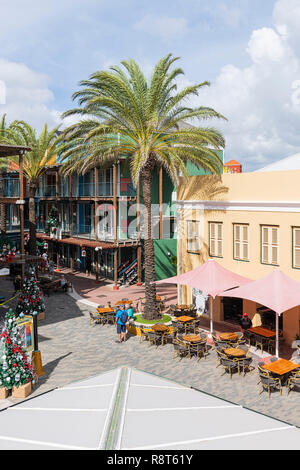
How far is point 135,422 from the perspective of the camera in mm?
6059

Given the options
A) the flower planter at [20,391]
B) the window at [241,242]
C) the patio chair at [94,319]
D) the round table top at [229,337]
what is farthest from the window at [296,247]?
the flower planter at [20,391]

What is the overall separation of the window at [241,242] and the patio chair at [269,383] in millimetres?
6998

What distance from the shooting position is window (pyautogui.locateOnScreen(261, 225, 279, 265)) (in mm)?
17391

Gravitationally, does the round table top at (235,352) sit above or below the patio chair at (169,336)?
above

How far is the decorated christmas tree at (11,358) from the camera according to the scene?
12.0 meters

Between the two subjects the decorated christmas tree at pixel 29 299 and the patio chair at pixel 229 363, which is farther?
the decorated christmas tree at pixel 29 299

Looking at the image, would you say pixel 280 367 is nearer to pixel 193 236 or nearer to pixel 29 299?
pixel 193 236

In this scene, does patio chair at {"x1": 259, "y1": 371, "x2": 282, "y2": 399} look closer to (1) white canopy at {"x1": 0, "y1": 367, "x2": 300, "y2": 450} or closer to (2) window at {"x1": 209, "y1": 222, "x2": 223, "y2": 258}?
(1) white canopy at {"x1": 0, "y1": 367, "x2": 300, "y2": 450}

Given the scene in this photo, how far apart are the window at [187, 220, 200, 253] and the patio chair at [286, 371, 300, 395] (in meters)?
9.48

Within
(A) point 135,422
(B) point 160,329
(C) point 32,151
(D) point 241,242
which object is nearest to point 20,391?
(B) point 160,329

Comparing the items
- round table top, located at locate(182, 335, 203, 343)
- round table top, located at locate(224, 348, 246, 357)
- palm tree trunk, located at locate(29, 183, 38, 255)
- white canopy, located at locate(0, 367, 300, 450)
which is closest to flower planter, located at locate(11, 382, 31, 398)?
white canopy, located at locate(0, 367, 300, 450)

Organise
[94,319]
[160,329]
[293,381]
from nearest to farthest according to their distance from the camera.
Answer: [293,381], [160,329], [94,319]

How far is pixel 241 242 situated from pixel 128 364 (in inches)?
301

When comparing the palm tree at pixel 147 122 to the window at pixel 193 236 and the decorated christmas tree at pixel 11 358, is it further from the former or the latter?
the decorated christmas tree at pixel 11 358
